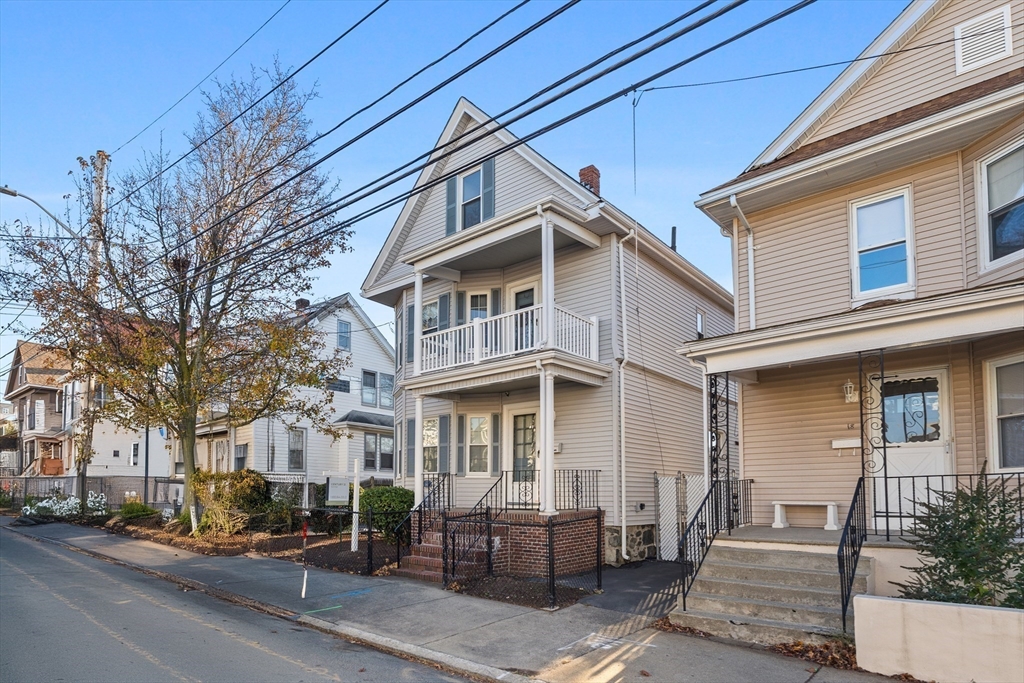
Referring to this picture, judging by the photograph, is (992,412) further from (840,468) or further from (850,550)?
(850,550)

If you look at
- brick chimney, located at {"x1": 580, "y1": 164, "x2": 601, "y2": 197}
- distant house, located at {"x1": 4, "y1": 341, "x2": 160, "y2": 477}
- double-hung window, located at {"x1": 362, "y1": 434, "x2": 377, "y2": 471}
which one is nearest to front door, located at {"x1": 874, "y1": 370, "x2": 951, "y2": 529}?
brick chimney, located at {"x1": 580, "y1": 164, "x2": 601, "y2": 197}

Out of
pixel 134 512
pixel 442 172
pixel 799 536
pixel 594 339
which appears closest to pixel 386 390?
pixel 134 512

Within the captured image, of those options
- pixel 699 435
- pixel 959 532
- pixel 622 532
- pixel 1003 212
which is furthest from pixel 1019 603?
pixel 699 435

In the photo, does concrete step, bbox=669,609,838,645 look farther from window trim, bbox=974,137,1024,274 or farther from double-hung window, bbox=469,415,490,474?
double-hung window, bbox=469,415,490,474

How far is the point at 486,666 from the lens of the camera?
8.66 meters

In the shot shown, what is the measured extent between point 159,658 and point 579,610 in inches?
217

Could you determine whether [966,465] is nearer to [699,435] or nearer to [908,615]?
[908,615]

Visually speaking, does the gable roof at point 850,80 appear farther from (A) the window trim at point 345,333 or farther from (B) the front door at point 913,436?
(A) the window trim at point 345,333

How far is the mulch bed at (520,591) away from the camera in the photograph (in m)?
11.6

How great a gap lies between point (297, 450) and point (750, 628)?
25.5 m

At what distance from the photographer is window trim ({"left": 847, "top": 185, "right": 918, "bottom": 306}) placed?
37.0 ft

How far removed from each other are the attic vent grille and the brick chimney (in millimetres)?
8391

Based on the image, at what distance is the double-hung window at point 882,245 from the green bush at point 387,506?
33.8ft

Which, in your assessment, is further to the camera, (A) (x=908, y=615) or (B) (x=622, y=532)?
(B) (x=622, y=532)
